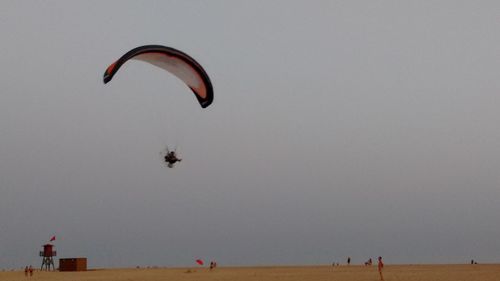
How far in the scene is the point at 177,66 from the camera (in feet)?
79.4

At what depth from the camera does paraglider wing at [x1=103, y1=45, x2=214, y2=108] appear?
21939 mm

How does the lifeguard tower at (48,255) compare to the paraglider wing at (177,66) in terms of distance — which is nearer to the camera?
the paraglider wing at (177,66)

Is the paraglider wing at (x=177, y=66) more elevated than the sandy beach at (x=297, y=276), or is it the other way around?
the paraglider wing at (x=177, y=66)

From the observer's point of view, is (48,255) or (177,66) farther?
(48,255)

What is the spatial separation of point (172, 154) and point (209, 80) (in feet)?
10.5

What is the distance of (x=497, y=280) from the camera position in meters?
35.9

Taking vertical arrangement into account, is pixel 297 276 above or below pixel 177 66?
below

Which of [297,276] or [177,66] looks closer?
[177,66]

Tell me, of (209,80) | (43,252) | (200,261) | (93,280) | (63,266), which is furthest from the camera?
(43,252)

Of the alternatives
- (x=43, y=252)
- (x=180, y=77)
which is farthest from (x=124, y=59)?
(x=43, y=252)

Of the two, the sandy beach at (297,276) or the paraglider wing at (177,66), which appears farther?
the sandy beach at (297,276)

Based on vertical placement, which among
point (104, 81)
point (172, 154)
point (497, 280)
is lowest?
point (497, 280)

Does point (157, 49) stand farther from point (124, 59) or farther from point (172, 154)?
point (172, 154)

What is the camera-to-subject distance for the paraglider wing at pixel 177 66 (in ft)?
72.0
